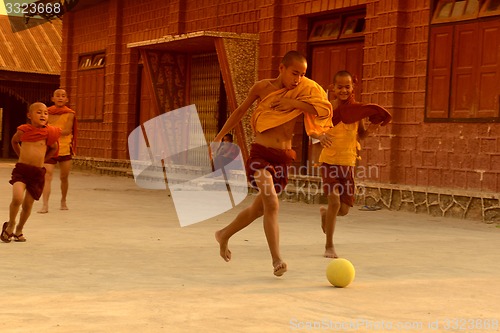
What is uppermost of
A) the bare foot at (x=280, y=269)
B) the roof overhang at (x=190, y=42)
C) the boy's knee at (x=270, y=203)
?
the roof overhang at (x=190, y=42)

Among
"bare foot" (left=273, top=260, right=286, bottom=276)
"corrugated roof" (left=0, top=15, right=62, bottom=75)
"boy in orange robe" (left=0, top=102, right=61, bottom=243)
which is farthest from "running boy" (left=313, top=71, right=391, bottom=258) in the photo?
"corrugated roof" (left=0, top=15, right=62, bottom=75)

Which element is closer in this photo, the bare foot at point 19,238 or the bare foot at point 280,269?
the bare foot at point 280,269

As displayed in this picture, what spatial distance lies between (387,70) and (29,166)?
23.4 feet

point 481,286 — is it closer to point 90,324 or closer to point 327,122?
point 327,122

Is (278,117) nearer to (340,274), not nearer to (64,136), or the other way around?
(340,274)

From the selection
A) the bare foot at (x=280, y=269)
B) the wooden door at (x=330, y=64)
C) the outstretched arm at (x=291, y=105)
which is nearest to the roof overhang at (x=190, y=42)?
the wooden door at (x=330, y=64)

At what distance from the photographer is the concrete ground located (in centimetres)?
474

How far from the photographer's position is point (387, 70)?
13945 millimetres

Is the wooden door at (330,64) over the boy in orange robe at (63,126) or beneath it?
over

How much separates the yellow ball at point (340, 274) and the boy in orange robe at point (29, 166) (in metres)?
3.46

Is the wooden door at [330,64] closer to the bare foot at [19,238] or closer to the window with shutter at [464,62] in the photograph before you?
the window with shutter at [464,62]

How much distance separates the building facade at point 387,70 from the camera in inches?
494

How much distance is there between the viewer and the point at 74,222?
406 inches

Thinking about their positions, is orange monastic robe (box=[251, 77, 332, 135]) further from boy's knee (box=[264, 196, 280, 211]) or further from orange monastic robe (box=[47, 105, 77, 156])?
orange monastic robe (box=[47, 105, 77, 156])
